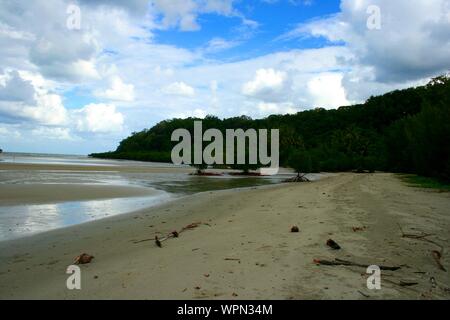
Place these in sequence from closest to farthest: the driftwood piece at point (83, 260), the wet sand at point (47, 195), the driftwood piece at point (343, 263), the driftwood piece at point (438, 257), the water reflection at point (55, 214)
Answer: the driftwood piece at point (343, 263)
the driftwood piece at point (438, 257)
the driftwood piece at point (83, 260)
the water reflection at point (55, 214)
the wet sand at point (47, 195)

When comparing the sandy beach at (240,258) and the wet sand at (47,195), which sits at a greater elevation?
the sandy beach at (240,258)

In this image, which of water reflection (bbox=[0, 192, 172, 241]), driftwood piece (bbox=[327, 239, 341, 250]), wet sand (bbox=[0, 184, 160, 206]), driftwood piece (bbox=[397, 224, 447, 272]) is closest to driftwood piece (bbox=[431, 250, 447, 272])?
driftwood piece (bbox=[397, 224, 447, 272])

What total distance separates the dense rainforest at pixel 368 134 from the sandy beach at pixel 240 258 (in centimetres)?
2284

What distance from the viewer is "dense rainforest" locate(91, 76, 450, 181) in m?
34.8

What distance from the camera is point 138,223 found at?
1421 centimetres

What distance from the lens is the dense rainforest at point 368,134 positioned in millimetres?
34781

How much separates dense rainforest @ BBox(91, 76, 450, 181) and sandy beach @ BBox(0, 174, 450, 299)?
22.8 metres

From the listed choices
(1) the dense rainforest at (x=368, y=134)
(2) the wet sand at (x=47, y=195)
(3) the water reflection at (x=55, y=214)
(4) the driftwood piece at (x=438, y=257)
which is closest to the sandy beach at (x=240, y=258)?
(4) the driftwood piece at (x=438, y=257)

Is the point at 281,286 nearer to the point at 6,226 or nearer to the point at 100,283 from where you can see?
the point at 100,283

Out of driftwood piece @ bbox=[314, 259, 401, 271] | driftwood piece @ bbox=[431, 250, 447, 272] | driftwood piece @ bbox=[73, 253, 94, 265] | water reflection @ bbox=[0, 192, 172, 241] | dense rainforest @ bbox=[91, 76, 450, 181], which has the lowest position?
water reflection @ bbox=[0, 192, 172, 241]

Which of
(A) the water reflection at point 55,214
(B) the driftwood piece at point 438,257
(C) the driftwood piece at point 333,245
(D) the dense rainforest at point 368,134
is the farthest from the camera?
(D) the dense rainforest at point 368,134

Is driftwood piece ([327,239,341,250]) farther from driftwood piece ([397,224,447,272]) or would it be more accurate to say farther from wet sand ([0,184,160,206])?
wet sand ([0,184,160,206])

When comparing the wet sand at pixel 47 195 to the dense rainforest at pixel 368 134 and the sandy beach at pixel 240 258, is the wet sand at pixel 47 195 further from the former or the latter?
the dense rainforest at pixel 368 134
